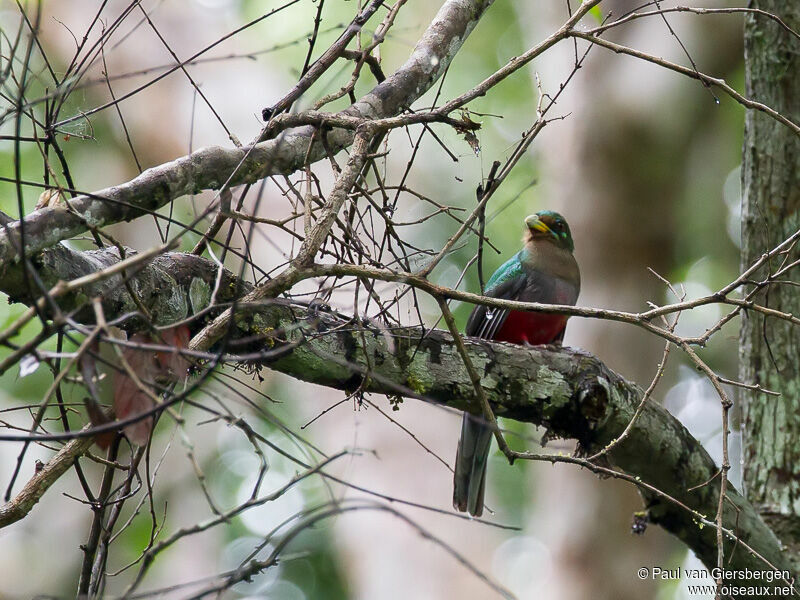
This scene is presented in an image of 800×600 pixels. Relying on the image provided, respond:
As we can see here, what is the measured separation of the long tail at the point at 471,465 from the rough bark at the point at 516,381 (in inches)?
34.5

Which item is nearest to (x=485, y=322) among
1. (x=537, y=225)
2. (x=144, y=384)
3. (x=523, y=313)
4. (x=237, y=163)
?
(x=523, y=313)

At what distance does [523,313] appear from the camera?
4.44m

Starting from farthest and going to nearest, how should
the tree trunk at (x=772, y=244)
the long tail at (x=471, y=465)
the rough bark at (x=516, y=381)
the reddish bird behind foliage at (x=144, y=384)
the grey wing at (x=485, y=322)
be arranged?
the grey wing at (x=485, y=322)
the long tail at (x=471, y=465)
the tree trunk at (x=772, y=244)
the rough bark at (x=516, y=381)
the reddish bird behind foliage at (x=144, y=384)

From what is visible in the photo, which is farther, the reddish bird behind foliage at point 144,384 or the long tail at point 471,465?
the long tail at point 471,465

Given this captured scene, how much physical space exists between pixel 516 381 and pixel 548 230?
2.39 meters

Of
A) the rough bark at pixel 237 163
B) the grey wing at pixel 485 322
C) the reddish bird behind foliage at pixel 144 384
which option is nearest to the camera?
the reddish bird behind foliage at pixel 144 384

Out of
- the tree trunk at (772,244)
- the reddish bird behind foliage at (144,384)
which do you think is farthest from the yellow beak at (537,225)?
the reddish bird behind foliage at (144,384)

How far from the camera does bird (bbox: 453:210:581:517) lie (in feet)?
13.1

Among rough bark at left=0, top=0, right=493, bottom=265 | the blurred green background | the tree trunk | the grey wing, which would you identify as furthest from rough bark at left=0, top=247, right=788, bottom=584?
the blurred green background

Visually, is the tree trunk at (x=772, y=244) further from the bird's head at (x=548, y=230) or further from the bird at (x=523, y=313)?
the bird's head at (x=548, y=230)

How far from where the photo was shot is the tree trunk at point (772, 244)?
11.8 ft

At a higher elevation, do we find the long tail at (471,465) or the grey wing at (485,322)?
the grey wing at (485,322)

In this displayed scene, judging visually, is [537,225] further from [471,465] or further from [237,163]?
[237,163]

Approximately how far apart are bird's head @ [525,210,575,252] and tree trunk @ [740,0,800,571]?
1377 millimetres
